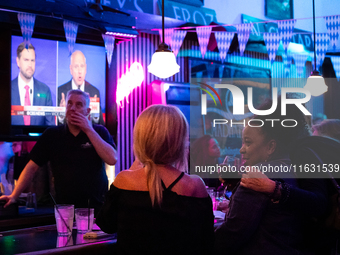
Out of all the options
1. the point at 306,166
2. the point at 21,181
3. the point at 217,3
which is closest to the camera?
the point at 306,166

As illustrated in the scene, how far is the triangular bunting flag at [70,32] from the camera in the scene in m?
3.90

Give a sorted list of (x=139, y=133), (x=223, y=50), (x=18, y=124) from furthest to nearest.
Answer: (x=223, y=50) < (x=18, y=124) < (x=139, y=133)

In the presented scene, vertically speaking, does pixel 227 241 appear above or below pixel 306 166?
below

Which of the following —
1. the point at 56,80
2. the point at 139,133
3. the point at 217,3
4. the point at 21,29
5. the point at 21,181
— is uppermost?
the point at 217,3

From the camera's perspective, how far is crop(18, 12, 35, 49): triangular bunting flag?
3641mm

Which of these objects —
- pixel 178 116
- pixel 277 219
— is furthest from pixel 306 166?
pixel 178 116

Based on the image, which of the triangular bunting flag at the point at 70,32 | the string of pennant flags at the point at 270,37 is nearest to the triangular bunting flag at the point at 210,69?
the string of pennant flags at the point at 270,37

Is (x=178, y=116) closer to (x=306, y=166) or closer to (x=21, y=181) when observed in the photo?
(x=306, y=166)

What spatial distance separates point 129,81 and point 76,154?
2.54m

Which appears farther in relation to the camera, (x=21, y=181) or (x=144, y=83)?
(x=144, y=83)

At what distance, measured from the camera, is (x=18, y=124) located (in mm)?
3902

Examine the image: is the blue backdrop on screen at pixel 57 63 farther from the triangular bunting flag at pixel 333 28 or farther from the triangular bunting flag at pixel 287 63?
the triangular bunting flag at pixel 287 63

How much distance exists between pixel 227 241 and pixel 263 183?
321 mm

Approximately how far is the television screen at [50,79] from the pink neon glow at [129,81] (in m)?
0.54
